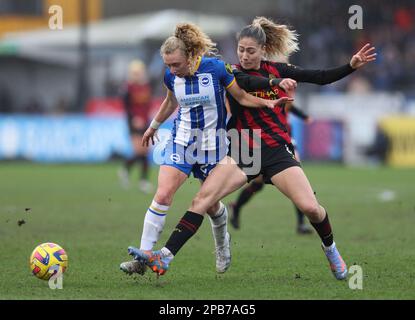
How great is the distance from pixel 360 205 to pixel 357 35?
12.3 meters

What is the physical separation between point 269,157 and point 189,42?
1.18 meters

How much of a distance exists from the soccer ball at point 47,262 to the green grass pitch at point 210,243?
99 mm

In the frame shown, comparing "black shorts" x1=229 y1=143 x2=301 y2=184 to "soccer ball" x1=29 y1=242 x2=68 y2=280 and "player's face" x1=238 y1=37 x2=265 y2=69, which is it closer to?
"player's face" x1=238 y1=37 x2=265 y2=69

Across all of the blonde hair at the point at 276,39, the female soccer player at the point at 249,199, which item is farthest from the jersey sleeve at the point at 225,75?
the female soccer player at the point at 249,199

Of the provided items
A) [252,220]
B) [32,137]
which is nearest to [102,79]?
[32,137]

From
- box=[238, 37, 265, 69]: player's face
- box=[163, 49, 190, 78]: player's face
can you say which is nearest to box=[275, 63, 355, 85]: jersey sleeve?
box=[238, 37, 265, 69]: player's face

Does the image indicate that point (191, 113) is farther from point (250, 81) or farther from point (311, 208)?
point (311, 208)

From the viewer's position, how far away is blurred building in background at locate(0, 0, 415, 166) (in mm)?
23812

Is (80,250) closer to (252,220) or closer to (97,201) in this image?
(252,220)

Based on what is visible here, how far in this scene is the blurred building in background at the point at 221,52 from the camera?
78.1ft

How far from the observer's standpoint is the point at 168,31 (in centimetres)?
2928

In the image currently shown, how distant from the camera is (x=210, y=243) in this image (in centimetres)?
1069

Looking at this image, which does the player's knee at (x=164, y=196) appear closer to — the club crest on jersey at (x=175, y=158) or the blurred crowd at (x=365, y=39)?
the club crest on jersey at (x=175, y=158)
